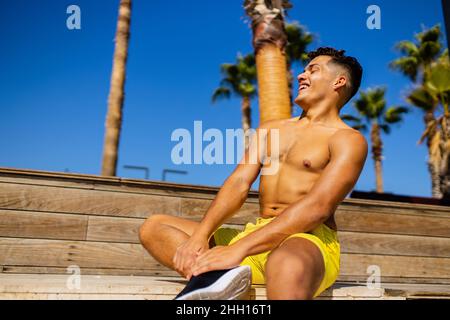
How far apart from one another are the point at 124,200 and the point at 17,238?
945 millimetres

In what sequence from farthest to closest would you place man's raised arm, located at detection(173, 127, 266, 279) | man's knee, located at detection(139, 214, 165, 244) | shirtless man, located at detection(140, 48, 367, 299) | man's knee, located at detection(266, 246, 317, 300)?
man's knee, located at detection(139, 214, 165, 244) < man's raised arm, located at detection(173, 127, 266, 279) < shirtless man, located at detection(140, 48, 367, 299) < man's knee, located at detection(266, 246, 317, 300)

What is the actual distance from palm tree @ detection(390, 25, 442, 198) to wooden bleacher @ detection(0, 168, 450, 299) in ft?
54.6

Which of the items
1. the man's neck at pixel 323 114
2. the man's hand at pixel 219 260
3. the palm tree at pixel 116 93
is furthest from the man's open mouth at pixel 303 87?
the palm tree at pixel 116 93

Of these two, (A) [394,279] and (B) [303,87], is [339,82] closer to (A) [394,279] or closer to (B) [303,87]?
(B) [303,87]

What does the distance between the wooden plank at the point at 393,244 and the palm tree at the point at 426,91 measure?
53.1 ft

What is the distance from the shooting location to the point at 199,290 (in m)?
1.61

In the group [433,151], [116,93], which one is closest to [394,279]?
[116,93]

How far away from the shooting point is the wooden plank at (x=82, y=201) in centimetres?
347

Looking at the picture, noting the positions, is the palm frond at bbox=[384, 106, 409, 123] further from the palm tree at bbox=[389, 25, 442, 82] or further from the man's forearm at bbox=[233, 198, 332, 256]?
the man's forearm at bbox=[233, 198, 332, 256]

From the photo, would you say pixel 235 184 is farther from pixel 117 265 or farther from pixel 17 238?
pixel 17 238

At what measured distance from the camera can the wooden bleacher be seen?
3.42 meters

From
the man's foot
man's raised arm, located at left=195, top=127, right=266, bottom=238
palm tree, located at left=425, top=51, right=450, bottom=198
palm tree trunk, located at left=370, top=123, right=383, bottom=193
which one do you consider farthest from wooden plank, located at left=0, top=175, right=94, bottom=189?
palm tree trunk, located at left=370, top=123, right=383, bottom=193

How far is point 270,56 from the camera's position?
624 cm
